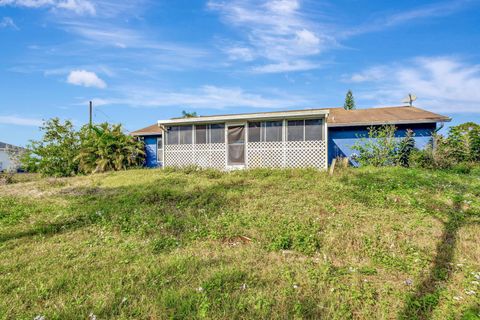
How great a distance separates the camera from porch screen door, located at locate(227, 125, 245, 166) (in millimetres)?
13703

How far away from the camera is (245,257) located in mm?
4062

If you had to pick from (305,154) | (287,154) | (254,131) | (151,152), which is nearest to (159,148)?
(151,152)

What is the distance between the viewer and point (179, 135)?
14.9 m

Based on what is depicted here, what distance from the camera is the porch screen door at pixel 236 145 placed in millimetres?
13703

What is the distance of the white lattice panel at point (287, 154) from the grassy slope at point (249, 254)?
4700mm

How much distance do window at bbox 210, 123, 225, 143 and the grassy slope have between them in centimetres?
649

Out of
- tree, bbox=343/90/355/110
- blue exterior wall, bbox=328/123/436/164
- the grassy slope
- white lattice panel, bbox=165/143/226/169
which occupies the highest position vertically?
tree, bbox=343/90/355/110

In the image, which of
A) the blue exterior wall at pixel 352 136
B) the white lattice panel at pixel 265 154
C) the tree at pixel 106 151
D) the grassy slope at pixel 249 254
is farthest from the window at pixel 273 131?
the tree at pixel 106 151

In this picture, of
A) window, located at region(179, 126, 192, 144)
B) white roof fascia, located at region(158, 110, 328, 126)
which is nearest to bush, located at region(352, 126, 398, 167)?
white roof fascia, located at region(158, 110, 328, 126)

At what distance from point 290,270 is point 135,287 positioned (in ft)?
5.83

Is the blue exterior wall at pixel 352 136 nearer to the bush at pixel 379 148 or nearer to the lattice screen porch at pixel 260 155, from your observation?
the bush at pixel 379 148

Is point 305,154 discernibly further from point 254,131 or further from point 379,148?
point 379,148

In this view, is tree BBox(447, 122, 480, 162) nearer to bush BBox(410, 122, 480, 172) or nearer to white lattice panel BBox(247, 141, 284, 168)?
bush BBox(410, 122, 480, 172)

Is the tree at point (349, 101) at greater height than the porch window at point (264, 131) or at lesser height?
greater
